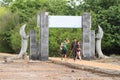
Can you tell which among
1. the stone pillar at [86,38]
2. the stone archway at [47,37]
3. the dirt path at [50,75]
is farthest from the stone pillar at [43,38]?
the dirt path at [50,75]

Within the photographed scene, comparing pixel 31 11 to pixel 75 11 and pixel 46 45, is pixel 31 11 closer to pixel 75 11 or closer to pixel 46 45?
pixel 75 11

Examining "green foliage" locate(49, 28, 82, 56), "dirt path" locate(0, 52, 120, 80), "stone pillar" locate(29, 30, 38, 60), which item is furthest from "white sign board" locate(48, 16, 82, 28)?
"green foliage" locate(49, 28, 82, 56)

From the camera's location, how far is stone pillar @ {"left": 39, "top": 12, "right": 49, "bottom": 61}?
101 feet

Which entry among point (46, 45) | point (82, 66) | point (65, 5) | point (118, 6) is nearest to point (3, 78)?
point (82, 66)

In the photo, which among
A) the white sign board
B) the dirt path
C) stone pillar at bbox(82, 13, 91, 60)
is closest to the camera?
the dirt path

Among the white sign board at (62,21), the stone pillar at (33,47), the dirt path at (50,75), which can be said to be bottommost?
the dirt path at (50,75)

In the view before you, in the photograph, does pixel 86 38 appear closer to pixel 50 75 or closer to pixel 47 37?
pixel 47 37

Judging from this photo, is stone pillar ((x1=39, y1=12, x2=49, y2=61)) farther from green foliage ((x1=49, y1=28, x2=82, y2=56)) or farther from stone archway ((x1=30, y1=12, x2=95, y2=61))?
green foliage ((x1=49, y1=28, x2=82, y2=56))

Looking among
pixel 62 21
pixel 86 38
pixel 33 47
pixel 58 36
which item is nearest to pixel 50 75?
pixel 62 21

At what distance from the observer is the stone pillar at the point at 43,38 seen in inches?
1214

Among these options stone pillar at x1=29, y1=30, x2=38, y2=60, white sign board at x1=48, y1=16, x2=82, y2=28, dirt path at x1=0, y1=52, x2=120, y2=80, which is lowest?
dirt path at x1=0, y1=52, x2=120, y2=80

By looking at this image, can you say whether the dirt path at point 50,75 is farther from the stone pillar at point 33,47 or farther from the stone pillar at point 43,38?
the stone pillar at point 33,47

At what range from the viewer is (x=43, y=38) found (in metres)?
31.1

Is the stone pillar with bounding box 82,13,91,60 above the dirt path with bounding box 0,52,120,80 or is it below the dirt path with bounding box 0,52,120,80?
above
